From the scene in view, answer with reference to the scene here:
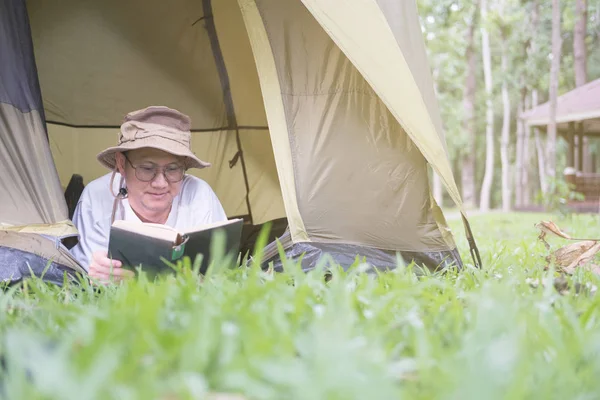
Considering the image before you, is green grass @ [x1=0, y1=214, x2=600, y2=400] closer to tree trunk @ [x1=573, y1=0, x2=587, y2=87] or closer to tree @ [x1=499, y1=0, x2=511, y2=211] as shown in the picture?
tree trunk @ [x1=573, y1=0, x2=587, y2=87]

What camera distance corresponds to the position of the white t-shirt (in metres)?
2.39

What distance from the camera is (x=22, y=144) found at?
248 cm

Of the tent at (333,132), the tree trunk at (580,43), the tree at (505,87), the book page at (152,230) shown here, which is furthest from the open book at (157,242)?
the tree at (505,87)

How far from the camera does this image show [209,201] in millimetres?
2553

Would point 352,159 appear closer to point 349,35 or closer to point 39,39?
point 349,35

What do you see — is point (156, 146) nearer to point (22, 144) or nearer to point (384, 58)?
point (22, 144)

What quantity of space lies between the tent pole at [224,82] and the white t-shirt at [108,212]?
974 millimetres

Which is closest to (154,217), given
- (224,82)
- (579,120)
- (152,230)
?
(152,230)

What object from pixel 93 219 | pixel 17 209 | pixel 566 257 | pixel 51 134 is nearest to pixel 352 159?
pixel 566 257

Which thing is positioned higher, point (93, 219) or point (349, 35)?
point (349, 35)

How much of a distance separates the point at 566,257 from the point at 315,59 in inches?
Result: 48.2

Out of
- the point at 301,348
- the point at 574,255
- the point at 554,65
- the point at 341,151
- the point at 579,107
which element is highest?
the point at 554,65

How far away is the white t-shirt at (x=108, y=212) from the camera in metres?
2.39

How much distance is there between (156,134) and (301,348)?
1.63 m
